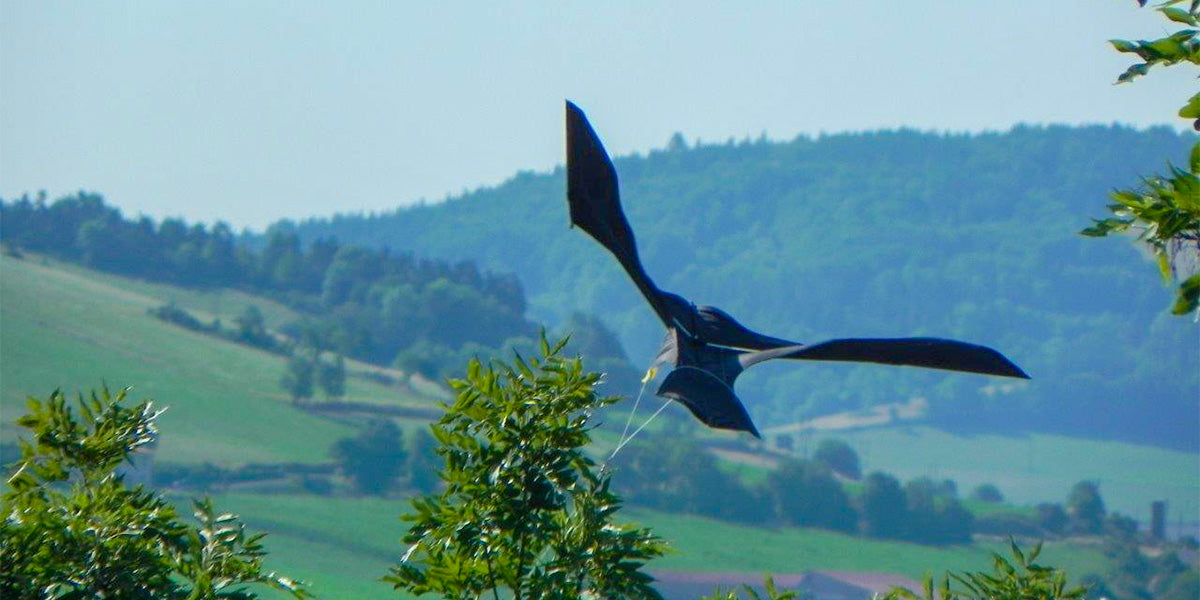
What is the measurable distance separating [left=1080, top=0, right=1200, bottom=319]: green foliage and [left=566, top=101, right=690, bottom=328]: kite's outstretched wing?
1.18 m

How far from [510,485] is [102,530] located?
111cm

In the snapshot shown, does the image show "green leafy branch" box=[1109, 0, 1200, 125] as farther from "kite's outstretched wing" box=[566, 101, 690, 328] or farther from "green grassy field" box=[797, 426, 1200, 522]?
"green grassy field" box=[797, 426, 1200, 522]

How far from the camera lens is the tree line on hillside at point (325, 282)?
123875 mm

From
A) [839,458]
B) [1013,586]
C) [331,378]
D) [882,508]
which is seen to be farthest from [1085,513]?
[1013,586]

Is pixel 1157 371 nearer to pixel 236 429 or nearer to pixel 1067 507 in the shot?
pixel 1067 507

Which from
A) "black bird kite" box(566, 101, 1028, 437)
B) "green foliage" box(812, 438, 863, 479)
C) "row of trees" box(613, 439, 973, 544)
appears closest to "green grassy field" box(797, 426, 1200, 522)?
"green foliage" box(812, 438, 863, 479)

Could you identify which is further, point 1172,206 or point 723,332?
point 723,332

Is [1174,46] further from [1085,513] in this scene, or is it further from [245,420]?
[1085,513]

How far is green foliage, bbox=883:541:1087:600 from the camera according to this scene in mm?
4473

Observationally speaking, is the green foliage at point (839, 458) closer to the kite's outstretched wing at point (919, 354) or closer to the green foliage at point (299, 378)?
the green foliage at point (299, 378)

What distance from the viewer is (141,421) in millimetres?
4828

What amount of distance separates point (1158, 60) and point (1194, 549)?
89388mm

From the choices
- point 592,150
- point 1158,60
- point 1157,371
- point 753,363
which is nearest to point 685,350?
point 753,363

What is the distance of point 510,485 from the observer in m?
4.28
